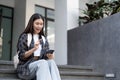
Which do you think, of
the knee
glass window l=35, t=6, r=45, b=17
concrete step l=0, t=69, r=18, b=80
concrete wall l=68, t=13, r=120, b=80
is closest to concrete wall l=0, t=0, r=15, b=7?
glass window l=35, t=6, r=45, b=17

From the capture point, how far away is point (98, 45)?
4.94 metres

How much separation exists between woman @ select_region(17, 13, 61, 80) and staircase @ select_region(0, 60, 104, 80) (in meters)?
0.34

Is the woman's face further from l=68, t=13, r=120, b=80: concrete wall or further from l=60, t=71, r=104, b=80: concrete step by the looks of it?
l=68, t=13, r=120, b=80: concrete wall

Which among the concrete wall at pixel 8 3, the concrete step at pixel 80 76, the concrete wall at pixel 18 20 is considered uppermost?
the concrete wall at pixel 8 3

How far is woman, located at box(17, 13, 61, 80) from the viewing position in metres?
3.10

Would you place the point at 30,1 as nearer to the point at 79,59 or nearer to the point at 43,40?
the point at 79,59

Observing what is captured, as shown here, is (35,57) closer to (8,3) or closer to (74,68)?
(74,68)

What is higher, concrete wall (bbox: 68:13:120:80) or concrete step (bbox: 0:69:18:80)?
concrete wall (bbox: 68:13:120:80)

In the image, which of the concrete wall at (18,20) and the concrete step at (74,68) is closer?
the concrete step at (74,68)

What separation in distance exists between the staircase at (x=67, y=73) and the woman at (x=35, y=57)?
341 mm

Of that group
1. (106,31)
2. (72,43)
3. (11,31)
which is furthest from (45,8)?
(106,31)

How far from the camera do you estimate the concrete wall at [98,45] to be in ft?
14.8

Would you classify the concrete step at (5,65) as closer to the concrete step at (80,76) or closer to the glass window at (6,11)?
the concrete step at (80,76)

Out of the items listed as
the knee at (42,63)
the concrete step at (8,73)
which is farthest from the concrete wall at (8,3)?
the knee at (42,63)
